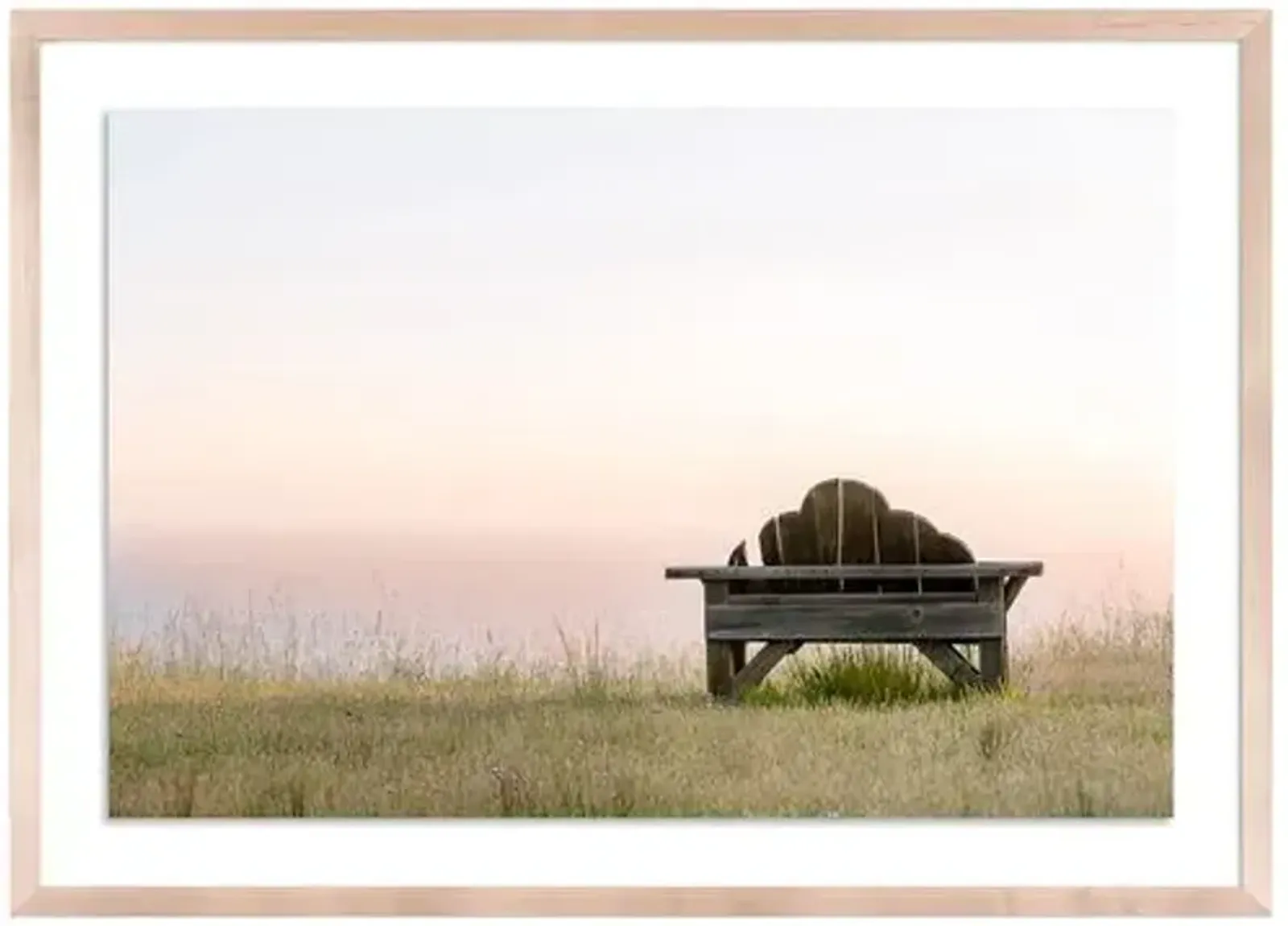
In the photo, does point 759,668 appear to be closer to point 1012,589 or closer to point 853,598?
point 853,598

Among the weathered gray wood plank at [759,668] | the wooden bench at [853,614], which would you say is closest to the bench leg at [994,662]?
the wooden bench at [853,614]

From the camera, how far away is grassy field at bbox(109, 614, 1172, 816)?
6.23 feet

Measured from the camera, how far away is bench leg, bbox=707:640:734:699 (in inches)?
75.2

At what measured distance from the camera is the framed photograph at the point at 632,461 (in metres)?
1.90

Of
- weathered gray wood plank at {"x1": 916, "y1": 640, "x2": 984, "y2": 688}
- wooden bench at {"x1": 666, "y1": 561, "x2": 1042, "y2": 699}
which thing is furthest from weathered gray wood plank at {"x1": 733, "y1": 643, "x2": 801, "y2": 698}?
weathered gray wood plank at {"x1": 916, "y1": 640, "x2": 984, "y2": 688}

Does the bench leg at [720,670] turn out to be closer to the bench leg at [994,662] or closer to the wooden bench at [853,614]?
the wooden bench at [853,614]

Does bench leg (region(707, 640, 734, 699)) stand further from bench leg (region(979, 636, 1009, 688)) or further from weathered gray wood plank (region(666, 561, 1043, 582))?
bench leg (region(979, 636, 1009, 688))

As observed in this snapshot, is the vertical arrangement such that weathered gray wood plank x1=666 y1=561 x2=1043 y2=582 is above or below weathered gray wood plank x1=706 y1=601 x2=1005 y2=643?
above

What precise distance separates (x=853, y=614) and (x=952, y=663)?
80 millimetres

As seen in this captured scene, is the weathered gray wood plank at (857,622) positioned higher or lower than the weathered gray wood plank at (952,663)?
higher

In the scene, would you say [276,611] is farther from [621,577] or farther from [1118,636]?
[1118,636]

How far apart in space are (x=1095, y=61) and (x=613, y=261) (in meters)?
0.37

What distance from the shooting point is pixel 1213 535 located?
190 cm

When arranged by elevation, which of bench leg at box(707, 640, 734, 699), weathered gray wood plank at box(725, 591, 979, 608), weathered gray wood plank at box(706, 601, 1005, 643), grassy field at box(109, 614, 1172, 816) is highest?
weathered gray wood plank at box(725, 591, 979, 608)
